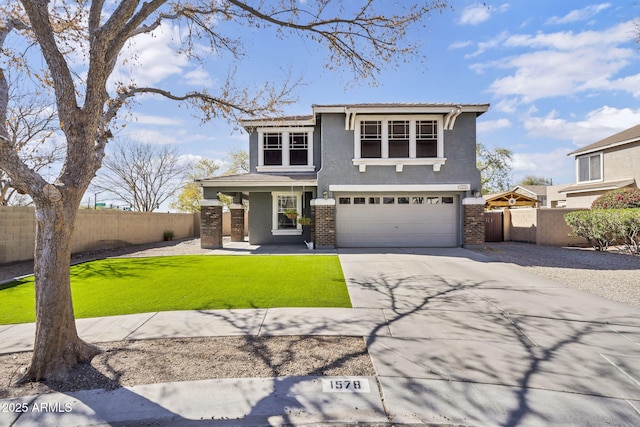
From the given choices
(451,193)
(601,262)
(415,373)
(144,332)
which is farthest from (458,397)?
(451,193)

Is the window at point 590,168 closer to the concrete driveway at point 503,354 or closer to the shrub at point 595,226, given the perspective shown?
the shrub at point 595,226

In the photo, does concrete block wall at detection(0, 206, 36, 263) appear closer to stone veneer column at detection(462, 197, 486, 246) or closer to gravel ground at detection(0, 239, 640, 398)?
gravel ground at detection(0, 239, 640, 398)

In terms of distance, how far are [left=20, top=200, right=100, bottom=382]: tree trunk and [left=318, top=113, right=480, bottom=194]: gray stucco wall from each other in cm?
1042

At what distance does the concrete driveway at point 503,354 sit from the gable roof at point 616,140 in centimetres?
1789

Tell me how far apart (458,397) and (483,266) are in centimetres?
746

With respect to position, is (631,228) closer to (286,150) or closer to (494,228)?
(494,228)

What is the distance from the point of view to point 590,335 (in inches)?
179

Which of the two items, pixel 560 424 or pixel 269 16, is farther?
pixel 269 16

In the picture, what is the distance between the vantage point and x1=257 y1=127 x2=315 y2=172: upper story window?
15414mm

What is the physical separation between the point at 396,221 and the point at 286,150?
622 cm

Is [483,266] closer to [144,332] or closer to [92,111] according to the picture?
[144,332]

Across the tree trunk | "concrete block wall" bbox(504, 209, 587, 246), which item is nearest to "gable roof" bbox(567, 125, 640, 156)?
"concrete block wall" bbox(504, 209, 587, 246)

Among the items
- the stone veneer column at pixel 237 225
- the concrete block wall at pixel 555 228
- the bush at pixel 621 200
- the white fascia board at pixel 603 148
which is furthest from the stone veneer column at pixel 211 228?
the white fascia board at pixel 603 148

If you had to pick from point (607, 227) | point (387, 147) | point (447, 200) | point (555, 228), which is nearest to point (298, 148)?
point (387, 147)
